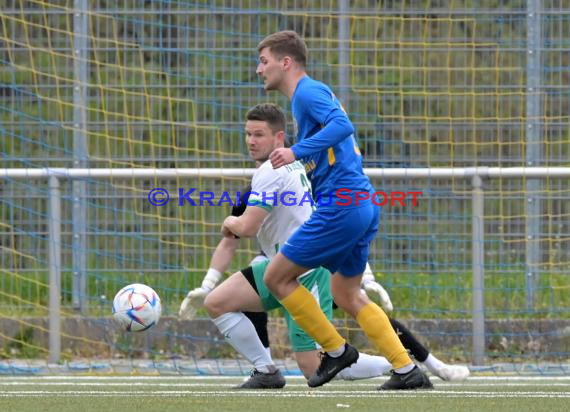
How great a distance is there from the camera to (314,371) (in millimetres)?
7773

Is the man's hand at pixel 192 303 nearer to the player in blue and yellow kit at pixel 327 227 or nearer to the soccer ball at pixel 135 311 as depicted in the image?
the soccer ball at pixel 135 311

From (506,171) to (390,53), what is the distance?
4.91 feet

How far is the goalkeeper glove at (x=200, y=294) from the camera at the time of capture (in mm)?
8289

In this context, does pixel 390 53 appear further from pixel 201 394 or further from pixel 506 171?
pixel 201 394

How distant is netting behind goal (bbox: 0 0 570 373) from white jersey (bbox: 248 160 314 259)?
3020mm

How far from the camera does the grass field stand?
6.48m

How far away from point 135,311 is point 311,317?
4.12ft

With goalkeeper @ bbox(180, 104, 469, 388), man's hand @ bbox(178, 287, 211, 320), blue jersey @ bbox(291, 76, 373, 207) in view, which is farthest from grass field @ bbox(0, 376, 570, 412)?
blue jersey @ bbox(291, 76, 373, 207)

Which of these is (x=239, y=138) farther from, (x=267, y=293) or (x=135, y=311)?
(x=267, y=293)

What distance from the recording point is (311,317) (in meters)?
7.14

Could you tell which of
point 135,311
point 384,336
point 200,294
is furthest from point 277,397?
point 200,294

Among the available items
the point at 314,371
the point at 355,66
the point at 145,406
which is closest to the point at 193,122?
the point at 355,66

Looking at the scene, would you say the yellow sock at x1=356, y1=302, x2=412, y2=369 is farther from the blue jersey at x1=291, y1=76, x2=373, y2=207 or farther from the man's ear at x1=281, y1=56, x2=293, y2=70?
A: the man's ear at x1=281, y1=56, x2=293, y2=70

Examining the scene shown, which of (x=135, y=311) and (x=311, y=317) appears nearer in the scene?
(x=311, y=317)
